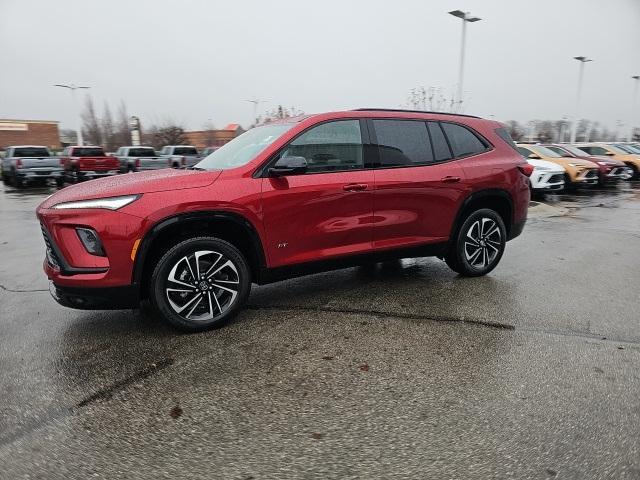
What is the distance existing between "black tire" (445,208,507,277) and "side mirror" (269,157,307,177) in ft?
7.02

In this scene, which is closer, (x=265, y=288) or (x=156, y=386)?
(x=156, y=386)

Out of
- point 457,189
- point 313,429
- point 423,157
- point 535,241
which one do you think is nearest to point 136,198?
point 313,429

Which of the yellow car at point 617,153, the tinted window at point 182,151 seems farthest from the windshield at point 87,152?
the yellow car at point 617,153

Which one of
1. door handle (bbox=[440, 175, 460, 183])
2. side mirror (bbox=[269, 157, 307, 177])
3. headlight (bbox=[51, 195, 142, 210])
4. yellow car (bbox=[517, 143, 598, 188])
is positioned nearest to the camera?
headlight (bbox=[51, 195, 142, 210])

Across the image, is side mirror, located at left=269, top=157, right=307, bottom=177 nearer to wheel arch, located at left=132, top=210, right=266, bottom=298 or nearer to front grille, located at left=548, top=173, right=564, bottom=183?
wheel arch, located at left=132, top=210, right=266, bottom=298

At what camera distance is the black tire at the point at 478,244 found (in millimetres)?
5027

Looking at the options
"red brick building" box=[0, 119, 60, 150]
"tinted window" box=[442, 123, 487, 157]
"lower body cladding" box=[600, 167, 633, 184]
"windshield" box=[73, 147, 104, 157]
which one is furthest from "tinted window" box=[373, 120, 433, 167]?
"red brick building" box=[0, 119, 60, 150]

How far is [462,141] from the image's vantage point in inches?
197

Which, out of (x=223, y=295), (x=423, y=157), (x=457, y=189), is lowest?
(x=223, y=295)

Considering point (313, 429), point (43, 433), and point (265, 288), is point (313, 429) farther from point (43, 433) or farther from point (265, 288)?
point (265, 288)

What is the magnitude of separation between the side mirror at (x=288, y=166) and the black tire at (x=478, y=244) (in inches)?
84.3

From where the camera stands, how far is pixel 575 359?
325 centimetres

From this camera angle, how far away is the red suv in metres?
3.33

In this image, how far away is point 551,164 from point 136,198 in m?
13.6
